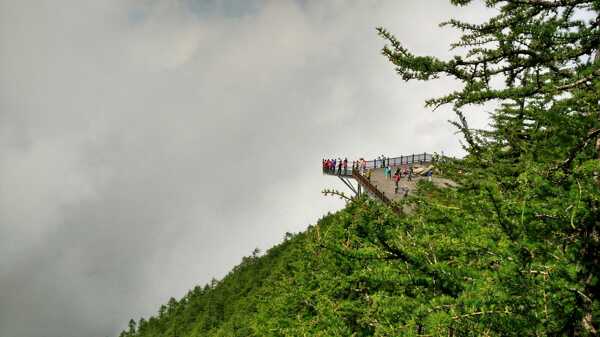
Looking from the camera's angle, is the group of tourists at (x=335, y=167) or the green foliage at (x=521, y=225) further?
the group of tourists at (x=335, y=167)

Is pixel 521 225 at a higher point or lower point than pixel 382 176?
→ lower

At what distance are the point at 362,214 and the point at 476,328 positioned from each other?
1.61 m

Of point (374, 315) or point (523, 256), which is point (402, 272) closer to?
point (523, 256)

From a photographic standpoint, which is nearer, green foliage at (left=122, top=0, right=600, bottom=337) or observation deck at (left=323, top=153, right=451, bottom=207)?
green foliage at (left=122, top=0, right=600, bottom=337)

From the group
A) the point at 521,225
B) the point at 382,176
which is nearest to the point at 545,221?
the point at 521,225


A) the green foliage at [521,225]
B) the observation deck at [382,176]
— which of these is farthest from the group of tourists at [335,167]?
the green foliage at [521,225]

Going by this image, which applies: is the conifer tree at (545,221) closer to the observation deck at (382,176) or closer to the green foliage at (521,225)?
the green foliage at (521,225)

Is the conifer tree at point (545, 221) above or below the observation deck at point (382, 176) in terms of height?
below

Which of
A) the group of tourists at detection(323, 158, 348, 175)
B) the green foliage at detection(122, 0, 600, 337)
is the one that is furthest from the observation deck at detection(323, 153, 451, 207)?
the green foliage at detection(122, 0, 600, 337)

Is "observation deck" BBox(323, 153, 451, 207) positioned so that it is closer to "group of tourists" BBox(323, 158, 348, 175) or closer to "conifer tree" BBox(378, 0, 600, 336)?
"group of tourists" BBox(323, 158, 348, 175)

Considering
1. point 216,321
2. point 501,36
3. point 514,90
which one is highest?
point 501,36

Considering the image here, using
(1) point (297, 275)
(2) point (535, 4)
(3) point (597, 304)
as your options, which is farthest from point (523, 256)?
(1) point (297, 275)

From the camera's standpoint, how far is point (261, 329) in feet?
44.4

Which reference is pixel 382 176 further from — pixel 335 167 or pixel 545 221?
pixel 545 221
